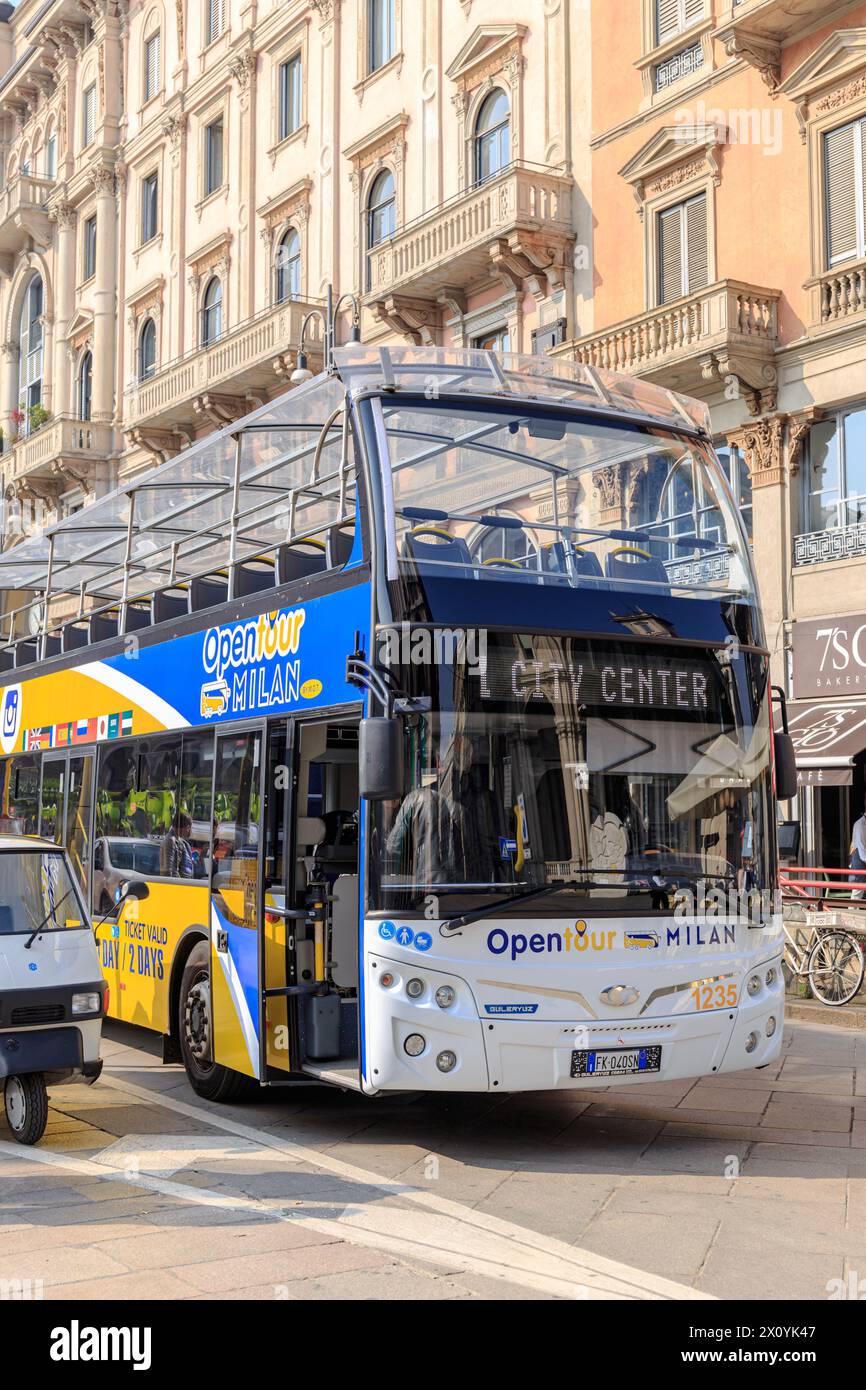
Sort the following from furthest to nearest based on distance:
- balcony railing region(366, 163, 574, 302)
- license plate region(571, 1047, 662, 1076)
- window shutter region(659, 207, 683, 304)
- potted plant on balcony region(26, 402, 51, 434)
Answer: potted plant on balcony region(26, 402, 51, 434) < balcony railing region(366, 163, 574, 302) < window shutter region(659, 207, 683, 304) < license plate region(571, 1047, 662, 1076)

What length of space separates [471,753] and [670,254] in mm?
15889

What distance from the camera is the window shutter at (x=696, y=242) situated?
21219mm

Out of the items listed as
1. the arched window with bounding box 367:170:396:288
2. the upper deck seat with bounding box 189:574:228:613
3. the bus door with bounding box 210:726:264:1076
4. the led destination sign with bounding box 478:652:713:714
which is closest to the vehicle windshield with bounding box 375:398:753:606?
the led destination sign with bounding box 478:652:713:714

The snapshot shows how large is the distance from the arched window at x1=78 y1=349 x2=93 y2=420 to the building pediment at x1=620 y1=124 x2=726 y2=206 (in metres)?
20.5

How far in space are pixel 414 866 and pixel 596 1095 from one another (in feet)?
10.1

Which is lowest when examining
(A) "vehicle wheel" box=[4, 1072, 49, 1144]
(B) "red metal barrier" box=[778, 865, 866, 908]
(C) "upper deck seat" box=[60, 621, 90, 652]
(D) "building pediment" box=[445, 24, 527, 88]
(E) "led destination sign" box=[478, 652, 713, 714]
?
(A) "vehicle wheel" box=[4, 1072, 49, 1144]

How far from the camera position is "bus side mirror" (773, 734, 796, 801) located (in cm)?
872

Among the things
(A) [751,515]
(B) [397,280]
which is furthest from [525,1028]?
(B) [397,280]

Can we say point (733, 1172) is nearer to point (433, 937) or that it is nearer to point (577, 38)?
point (433, 937)

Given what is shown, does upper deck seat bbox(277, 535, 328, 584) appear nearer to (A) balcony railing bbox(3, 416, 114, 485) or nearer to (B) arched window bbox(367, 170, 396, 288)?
(B) arched window bbox(367, 170, 396, 288)

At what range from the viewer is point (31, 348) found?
43938mm

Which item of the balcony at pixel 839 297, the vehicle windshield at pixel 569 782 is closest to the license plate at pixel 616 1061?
the vehicle windshield at pixel 569 782

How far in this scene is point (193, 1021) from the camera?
9805mm

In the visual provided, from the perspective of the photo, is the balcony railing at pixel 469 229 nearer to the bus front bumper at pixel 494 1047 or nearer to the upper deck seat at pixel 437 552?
the upper deck seat at pixel 437 552
